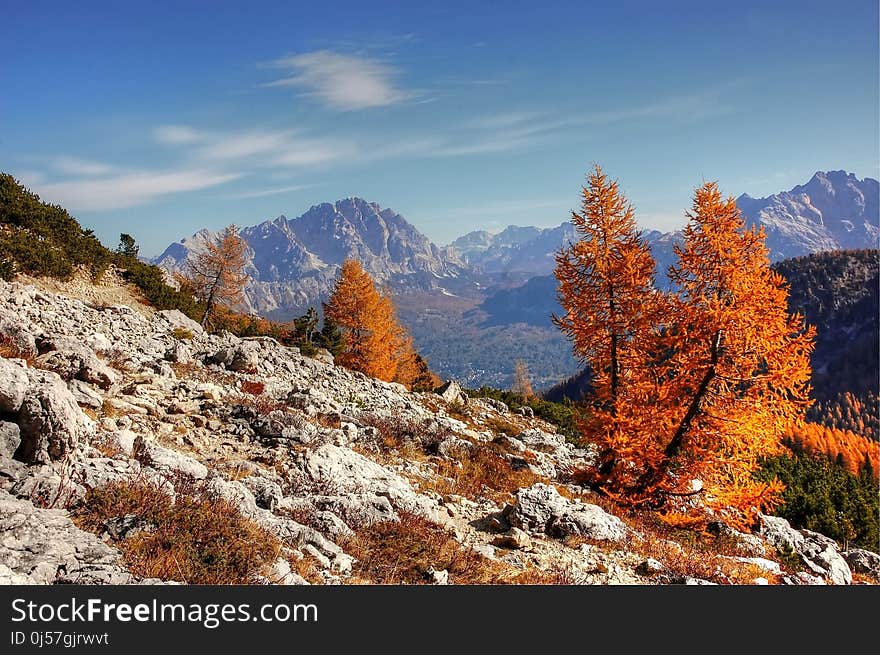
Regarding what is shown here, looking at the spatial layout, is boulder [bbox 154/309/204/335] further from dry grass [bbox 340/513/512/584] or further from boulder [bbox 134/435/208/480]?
dry grass [bbox 340/513/512/584]

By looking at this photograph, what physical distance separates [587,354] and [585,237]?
3532mm

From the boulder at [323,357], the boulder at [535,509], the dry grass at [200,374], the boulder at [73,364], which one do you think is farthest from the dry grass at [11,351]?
the boulder at [323,357]

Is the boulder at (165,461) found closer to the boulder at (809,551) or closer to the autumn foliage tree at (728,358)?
the autumn foliage tree at (728,358)

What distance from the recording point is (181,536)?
588 centimetres

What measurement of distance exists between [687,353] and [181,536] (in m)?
11.8

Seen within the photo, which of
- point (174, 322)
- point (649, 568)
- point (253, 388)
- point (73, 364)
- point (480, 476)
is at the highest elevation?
point (174, 322)

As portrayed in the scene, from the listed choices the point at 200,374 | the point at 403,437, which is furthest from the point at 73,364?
the point at 403,437

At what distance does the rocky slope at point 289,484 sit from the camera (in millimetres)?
6039

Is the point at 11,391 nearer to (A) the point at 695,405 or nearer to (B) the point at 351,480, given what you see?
(B) the point at 351,480

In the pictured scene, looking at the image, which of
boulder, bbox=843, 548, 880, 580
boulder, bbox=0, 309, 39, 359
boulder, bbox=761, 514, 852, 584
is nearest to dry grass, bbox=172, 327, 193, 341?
boulder, bbox=0, 309, 39, 359
